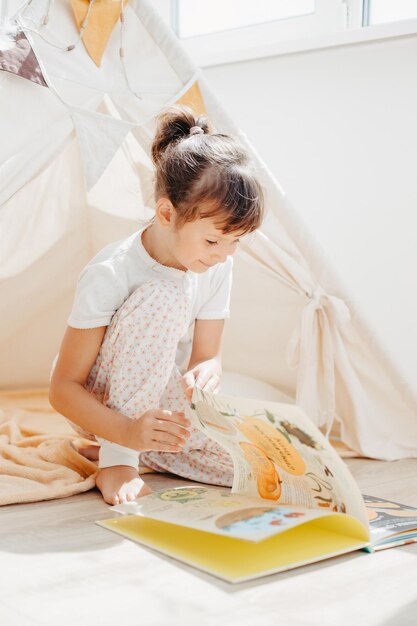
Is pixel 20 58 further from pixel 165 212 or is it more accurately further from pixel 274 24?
pixel 274 24

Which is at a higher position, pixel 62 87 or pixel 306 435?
pixel 62 87

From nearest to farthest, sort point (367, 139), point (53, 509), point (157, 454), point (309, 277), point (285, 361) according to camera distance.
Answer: point (53, 509) < point (157, 454) < point (309, 277) < point (285, 361) < point (367, 139)

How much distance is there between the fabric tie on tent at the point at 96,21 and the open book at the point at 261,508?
2.31ft

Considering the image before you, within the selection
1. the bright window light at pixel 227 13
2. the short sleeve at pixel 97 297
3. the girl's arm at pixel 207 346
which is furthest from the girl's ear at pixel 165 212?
the bright window light at pixel 227 13

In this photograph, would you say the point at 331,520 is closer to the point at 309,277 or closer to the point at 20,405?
the point at 309,277

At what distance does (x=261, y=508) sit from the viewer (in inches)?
37.5

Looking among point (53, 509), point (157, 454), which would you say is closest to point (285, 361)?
point (157, 454)

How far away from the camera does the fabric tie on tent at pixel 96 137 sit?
137cm

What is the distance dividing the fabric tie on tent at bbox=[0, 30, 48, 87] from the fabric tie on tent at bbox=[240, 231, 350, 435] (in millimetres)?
462

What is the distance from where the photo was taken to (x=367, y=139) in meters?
1.87

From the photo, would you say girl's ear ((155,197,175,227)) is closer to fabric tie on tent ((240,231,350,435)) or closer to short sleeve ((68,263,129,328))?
short sleeve ((68,263,129,328))

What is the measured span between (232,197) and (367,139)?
859mm

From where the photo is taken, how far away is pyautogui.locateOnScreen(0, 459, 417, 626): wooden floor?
75 centimetres

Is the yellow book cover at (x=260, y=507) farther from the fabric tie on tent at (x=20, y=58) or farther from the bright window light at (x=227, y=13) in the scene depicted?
the bright window light at (x=227, y=13)
